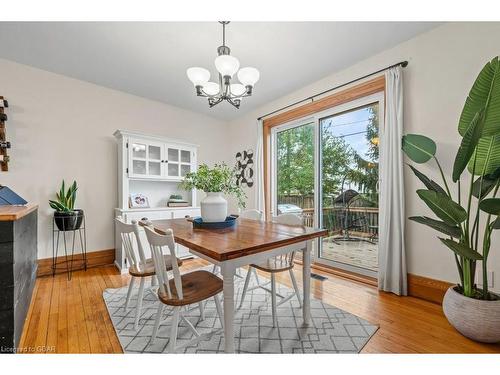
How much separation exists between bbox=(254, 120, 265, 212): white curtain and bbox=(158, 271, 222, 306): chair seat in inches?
82.2

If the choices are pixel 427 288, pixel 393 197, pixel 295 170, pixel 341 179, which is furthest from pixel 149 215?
pixel 427 288

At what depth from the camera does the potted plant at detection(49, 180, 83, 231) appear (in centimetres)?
262

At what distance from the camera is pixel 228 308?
122 centimetres

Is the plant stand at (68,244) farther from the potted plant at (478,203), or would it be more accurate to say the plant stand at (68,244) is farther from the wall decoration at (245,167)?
the potted plant at (478,203)

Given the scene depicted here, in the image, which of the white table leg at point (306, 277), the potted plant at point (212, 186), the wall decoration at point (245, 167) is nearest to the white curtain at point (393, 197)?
the white table leg at point (306, 277)

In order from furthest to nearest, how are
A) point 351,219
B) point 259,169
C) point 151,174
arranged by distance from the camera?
point 259,169, point 151,174, point 351,219

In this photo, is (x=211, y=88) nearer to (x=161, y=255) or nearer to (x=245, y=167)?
(x=161, y=255)

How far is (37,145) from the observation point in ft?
8.93

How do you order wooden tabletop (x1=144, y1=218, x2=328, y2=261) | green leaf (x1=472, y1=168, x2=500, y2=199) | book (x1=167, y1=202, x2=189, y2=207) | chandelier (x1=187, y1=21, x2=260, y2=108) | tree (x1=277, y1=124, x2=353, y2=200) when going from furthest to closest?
1. book (x1=167, y1=202, x2=189, y2=207)
2. tree (x1=277, y1=124, x2=353, y2=200)
3. chandelier (x1=187, y1=21, x2=260, y2=108)
4. green leaf (x1=472, y1=168, x2=500, y2=199)
5. wooden tabletop (x1=144, y1=218, x2=328, y2=261)

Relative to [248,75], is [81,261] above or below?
below

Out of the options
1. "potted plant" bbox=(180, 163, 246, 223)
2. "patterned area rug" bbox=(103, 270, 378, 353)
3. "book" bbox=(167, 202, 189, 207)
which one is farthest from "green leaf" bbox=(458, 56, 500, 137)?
"book" bbox=(167, 202, 189, 207)

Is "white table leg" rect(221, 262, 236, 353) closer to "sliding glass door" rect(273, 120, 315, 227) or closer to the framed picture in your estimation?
"sliding glass door" rect(273, 120, 315, 227)

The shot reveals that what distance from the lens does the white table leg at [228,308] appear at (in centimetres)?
121

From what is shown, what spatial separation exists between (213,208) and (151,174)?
6.29 feet
